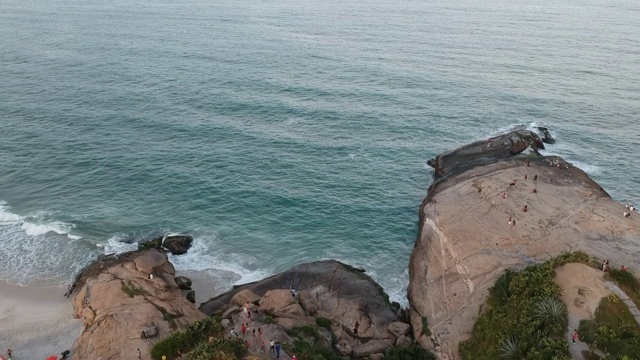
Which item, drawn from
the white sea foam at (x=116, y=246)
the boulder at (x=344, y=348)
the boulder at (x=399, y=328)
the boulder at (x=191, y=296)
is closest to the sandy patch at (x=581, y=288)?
the boulder at (x=399, y=328)

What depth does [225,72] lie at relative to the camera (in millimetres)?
109875

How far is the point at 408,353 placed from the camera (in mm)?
38062

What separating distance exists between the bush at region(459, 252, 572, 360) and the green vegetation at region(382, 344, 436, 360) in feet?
9.62

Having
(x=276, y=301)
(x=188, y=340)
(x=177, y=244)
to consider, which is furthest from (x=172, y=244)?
(x=188, y=340)

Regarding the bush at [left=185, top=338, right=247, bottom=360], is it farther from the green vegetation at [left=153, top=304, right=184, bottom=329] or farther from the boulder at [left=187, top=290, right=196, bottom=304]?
the boulder at [left=187, top=290, right=196, bottom=304]

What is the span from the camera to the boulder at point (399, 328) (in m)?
41.7

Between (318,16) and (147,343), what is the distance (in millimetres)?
169072

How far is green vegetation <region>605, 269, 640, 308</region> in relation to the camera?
3828cm

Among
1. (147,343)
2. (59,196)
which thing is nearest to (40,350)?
(147,343)

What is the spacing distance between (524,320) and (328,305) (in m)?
17.8

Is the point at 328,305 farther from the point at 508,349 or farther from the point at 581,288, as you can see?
the point at 581,288

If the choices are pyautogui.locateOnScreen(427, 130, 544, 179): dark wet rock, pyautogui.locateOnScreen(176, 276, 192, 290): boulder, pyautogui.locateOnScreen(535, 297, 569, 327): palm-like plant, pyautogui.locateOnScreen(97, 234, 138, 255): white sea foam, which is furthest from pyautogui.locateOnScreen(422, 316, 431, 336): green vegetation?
pyautogui.locateOnScreen(97, 234, 138, 255): white sea foam

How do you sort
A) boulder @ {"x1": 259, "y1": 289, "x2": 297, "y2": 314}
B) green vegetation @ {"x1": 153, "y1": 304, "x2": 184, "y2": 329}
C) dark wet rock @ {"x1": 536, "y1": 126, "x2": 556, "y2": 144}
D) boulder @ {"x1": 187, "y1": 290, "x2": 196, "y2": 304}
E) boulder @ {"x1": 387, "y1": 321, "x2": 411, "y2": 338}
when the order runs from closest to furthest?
1. green vegetation @ {"x1": 153, "y1": 304, "x2": 184, "y2": 329}
2. boulder @ {"x1": 387, "y1": 321, "x2": 411, "y2": 338}
3. boulder @ {"x1": 259, "y1": 289, "x2": 297, "y2": 314}
4. boulder @ {"x1": 187, "y1": 290, "x2": 196, "y2": 304}
5. dark wet rock @ {"x1": 536, "y1": 126, "x2": 556, "y2": 144}

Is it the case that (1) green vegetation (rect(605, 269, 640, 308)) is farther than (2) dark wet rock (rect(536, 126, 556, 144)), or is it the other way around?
(2) dark wet rock (rect(536, 126, 556, 144))
